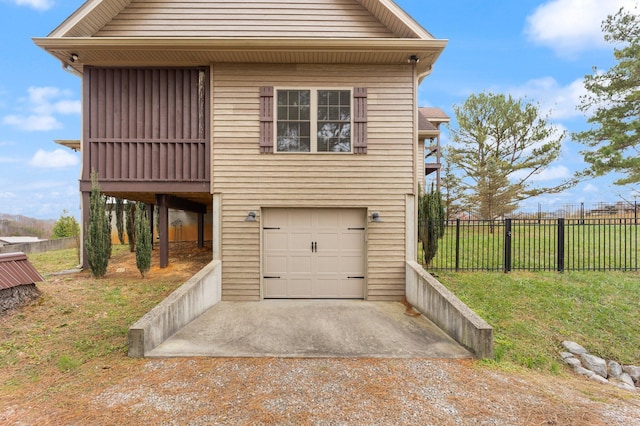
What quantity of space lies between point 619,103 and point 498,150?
17.7ft

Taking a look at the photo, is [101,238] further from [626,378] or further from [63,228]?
[63,228]

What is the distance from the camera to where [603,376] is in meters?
4.55

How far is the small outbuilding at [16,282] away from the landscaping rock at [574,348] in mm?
8873

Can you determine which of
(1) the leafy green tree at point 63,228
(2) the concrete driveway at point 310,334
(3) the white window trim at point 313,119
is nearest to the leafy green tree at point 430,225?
(2) the concrete driveway at point 310,334

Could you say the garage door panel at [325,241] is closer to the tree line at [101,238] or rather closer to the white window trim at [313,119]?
the white window trim at [313,119]

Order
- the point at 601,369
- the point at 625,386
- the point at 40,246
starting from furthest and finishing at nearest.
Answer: the point at 40,246 < the point at 601,369 < the point at 625,386

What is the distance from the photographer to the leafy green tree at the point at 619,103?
11555mm

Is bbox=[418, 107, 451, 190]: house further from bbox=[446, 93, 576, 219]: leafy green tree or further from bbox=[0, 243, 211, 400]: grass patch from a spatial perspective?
bbox=[0, 243, 211, 400]: grass patch

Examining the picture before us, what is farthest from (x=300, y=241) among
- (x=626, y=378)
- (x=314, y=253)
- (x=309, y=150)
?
(x=626, y=378)

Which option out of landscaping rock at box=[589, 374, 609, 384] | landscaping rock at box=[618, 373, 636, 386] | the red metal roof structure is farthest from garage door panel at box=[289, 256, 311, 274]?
landscaping rock at box=[618, 373, 636, 386]

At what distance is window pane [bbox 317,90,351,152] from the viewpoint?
6652 millimetres

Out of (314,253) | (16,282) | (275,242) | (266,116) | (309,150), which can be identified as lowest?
(16,282)

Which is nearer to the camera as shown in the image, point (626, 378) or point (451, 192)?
point (626, 378)

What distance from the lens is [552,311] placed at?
19.3 ft
